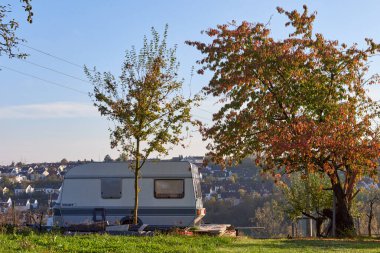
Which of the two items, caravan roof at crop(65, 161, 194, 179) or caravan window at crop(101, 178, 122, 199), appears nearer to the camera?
caravan roof at crop(65, 161, 194, 179)

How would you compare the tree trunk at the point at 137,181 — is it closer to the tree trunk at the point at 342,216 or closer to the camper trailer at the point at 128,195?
the camper trailer at the point at 128,195

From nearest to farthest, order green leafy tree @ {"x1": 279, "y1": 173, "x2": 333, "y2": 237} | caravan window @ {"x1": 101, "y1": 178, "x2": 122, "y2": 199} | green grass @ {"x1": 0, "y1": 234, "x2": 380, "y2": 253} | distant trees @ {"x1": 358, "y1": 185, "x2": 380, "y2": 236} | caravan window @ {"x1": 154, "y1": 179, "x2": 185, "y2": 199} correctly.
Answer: green grass @ {"x1": 0, "y1": 234, "x2": 380, "y2": 253} < caravan window @ {"x1": 154, "y1": 179, "x2": 185, "y2": 199} < caravan window @ {"x1": 101, "y1": 178, "x2": 122, "y2": 199} < distant trees @ {"x1": 358, "y1": 185, "x2": 380, "y2": 236} < green leafy tree @ {"x1": 279, "y1": 173, "x2": 333, "y2": 237}

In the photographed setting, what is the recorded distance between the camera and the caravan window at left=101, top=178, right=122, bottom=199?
22844 millimetres

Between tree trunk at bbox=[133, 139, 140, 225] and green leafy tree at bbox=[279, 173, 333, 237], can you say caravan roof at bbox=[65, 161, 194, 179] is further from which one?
green leafy tree at bbox=[279, 173, 333, 237]

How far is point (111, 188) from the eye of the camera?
2294 cm

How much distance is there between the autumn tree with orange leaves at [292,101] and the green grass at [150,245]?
14.5 ft

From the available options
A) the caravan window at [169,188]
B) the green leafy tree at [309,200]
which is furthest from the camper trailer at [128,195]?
the green leafy tree at [309,200]

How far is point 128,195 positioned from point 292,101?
7522mm

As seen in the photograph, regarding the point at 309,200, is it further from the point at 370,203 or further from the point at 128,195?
the point at 128,195

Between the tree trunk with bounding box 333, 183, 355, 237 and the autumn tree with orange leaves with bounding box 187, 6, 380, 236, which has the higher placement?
the autumn tree with orange leaves with bounding box 187, 6, 380, 236

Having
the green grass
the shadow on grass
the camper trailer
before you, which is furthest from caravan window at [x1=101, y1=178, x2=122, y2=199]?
the shadow on grass

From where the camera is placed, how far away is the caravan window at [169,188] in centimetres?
2242

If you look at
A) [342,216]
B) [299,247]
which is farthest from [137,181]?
[342,216]

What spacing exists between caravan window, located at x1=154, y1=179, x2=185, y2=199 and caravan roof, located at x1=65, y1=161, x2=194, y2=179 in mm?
242
